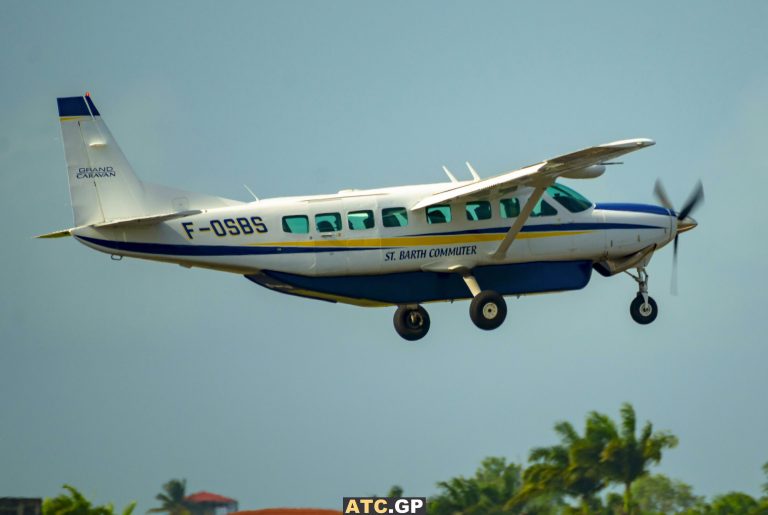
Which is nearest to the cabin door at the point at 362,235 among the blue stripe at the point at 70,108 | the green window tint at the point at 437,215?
the green window tint at the point at 437,215

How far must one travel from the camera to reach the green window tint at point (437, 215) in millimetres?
36312

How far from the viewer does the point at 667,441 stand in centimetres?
5900

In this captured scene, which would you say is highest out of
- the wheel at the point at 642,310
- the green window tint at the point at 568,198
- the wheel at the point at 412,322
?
the green window tint at the point at 568,198

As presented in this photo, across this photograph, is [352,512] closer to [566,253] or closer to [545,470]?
[566,253]

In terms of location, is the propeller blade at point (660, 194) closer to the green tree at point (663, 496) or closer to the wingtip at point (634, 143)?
the wingtip at point (634, 143)

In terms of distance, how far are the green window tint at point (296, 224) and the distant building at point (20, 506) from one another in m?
13.8

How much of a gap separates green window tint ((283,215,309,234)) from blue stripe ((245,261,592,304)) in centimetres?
101

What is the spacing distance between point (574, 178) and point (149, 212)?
9.71 m

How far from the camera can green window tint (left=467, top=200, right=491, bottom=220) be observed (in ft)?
120

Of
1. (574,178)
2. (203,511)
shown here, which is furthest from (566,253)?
(203,511)

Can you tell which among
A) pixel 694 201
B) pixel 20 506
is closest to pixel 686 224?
pixel 694 201

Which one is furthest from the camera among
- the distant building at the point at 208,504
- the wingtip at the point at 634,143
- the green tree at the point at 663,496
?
the green tree at the point at 663,496

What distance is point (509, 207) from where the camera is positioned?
36844 mm

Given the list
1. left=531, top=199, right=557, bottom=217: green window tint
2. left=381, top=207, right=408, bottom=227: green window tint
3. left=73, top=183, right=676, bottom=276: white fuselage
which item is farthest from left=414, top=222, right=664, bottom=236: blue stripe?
left=381, top=207, right=408, bottom=227: green window tint
